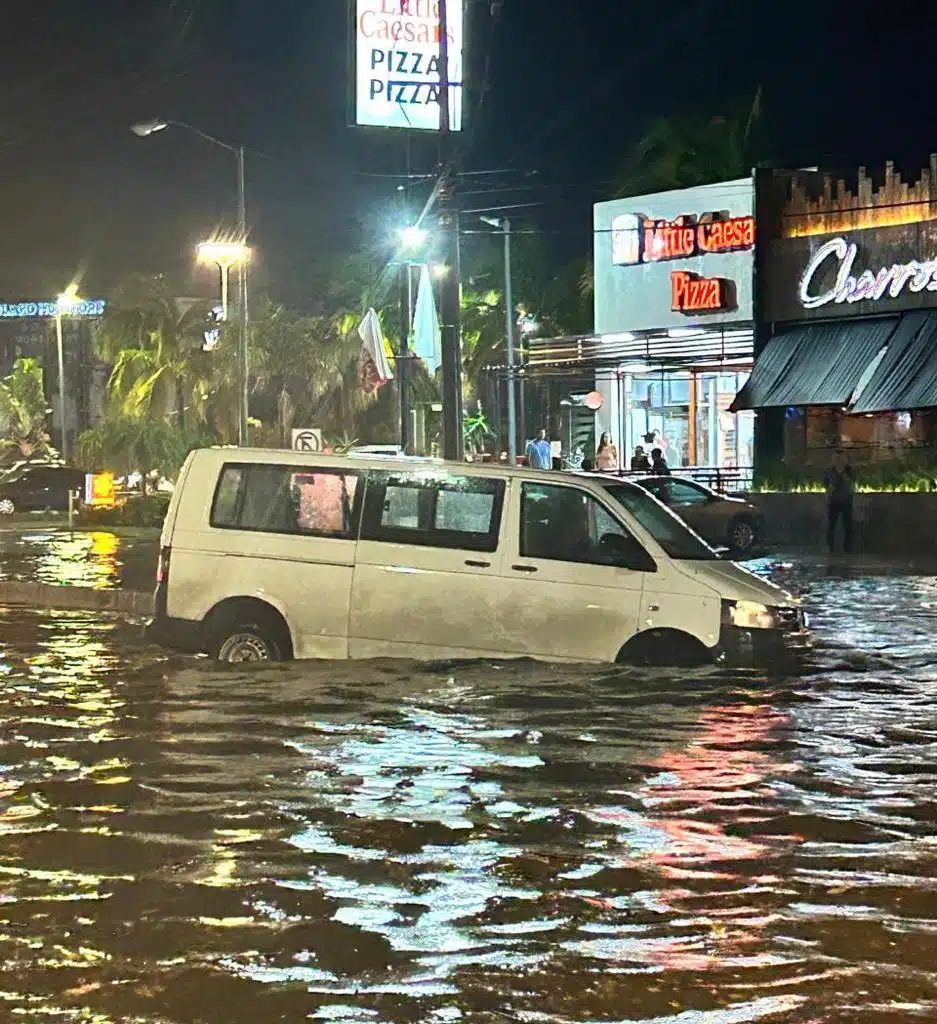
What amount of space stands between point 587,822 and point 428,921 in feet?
6.45

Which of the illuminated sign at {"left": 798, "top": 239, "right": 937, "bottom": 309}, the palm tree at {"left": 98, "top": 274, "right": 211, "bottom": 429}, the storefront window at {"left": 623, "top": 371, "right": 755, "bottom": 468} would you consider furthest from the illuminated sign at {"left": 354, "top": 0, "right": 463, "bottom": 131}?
the palm tree at {"left": 98, "top": 274, "right": 211, "bottom": 429}

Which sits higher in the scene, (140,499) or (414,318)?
(414,318)

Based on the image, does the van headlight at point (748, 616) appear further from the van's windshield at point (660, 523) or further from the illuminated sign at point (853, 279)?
the illuminated sign at point (853, 279)

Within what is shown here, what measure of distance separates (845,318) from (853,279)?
3.57 ft

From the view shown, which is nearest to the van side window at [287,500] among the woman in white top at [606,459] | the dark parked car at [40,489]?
the woman in white top at [606,459]

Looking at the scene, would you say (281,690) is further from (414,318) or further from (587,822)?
(414,318)

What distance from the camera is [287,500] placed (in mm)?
13102

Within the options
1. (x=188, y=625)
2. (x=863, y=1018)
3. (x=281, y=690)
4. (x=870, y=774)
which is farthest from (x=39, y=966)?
(x=188, y=625)

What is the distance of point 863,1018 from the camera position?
17.9 ft

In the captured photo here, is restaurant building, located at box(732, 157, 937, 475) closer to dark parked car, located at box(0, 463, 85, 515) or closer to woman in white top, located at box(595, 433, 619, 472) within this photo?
woman in white top, located at box(595, 433, 619, 472)

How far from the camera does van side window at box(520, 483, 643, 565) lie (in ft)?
41.3

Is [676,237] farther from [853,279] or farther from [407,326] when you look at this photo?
[407,326]

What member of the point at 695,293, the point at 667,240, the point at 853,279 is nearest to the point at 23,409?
the point at 667,240

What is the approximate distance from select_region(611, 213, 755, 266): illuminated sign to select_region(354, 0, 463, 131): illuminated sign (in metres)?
12.1
